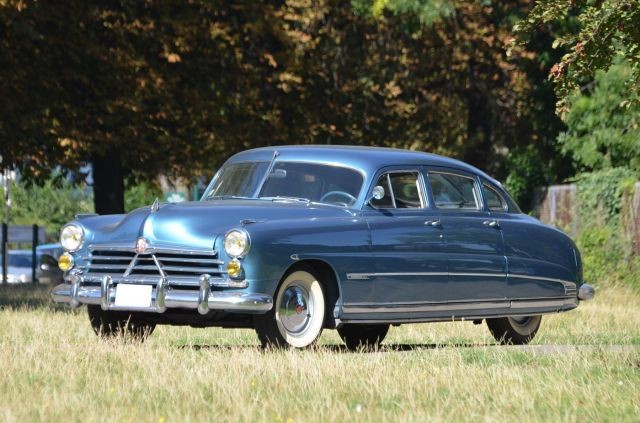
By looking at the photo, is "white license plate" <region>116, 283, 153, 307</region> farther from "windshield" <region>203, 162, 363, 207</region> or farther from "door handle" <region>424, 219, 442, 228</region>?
"door handle" <region>424, 219, 442, 228</region>

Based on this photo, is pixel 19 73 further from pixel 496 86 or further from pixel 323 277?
pixel 323 277

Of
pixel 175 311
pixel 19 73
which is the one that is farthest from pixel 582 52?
pixel 19 73

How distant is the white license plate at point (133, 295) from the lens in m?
12.0

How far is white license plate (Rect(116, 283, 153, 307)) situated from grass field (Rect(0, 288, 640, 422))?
0.32 meters

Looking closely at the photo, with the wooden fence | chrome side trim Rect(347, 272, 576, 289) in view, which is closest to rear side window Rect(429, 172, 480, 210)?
chrome side trim Rect(347, 272, 576, 289)

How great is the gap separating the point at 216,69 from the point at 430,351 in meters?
18.8

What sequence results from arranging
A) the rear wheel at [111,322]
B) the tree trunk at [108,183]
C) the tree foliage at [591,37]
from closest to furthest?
the tree foliage at [591,37], the rear wheel at [111,322], the tree trunk at [108,183]

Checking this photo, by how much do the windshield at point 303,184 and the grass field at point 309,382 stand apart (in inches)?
54.1

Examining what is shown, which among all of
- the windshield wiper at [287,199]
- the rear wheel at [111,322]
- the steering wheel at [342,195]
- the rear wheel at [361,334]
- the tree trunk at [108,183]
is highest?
the steering wheel at [342,195]

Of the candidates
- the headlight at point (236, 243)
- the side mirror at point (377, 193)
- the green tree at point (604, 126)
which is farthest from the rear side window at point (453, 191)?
the green tree at point (604, 126)

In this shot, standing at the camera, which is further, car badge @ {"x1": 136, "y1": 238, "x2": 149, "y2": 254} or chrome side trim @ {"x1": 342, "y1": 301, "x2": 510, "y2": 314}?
chrome side trim @ {"x1": 342, "y1": 301, "x2": 510, "y2": 314}

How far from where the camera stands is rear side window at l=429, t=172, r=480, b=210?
13773mm

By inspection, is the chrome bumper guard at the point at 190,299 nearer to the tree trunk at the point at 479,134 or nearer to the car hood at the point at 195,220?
the car hood at the point at 195,220

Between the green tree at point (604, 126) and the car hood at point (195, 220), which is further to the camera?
the green tree at point (604, 126)
